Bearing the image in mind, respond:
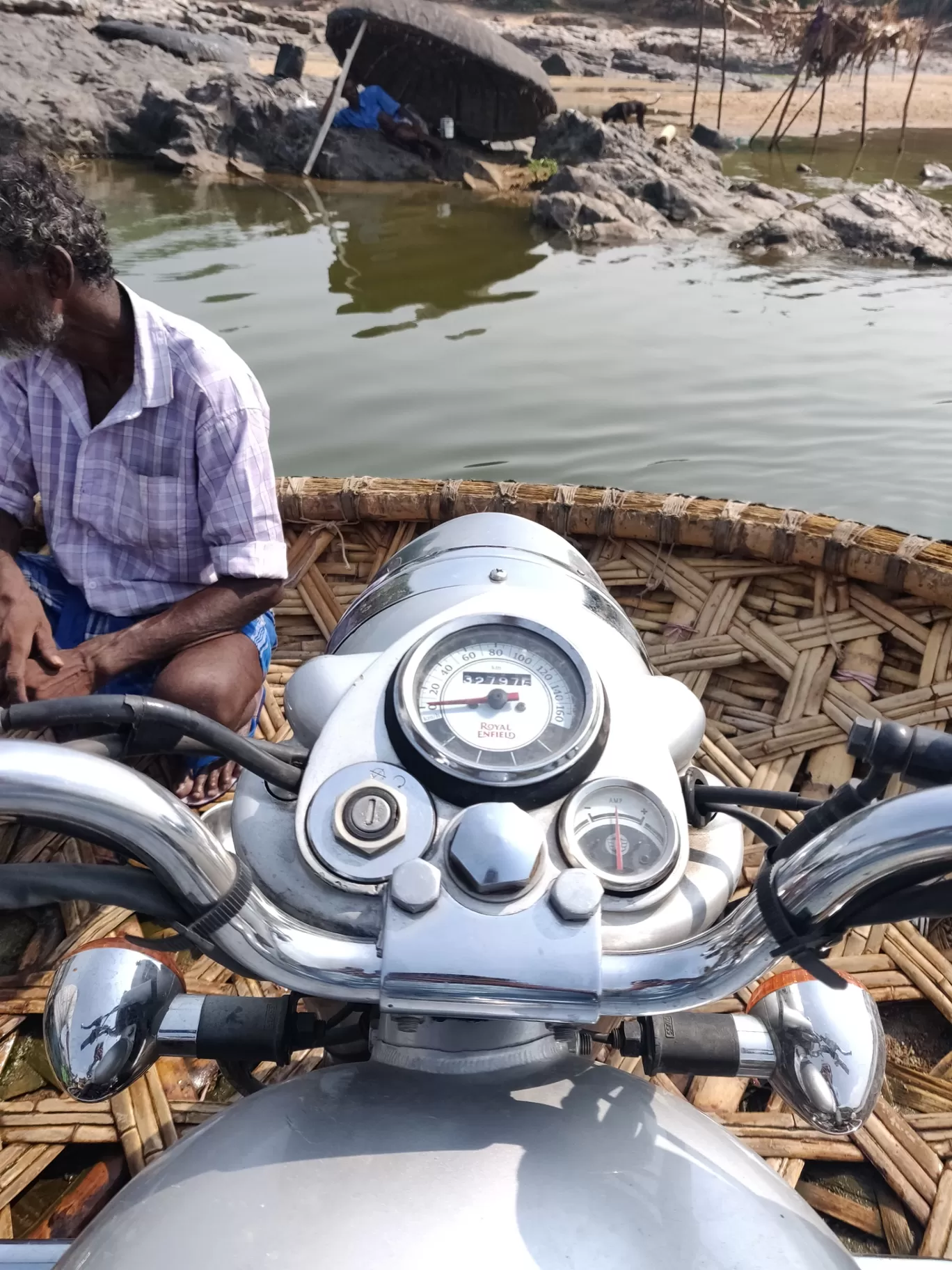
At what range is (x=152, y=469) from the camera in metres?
1.87

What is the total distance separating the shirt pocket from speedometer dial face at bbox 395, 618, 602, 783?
3.47ft

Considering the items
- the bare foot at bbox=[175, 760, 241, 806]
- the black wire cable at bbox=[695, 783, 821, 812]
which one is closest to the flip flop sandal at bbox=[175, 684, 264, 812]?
the bare foot at bbox=[175, 760, 241, 806]

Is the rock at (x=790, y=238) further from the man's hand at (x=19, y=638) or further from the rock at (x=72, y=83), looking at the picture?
the man's hand at (x=19, y=638)

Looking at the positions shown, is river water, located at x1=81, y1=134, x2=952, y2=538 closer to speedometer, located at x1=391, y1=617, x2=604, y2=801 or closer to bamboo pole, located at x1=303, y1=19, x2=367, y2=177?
bamboo pole, located at x1=303, y1=19, x2=367, y2=177

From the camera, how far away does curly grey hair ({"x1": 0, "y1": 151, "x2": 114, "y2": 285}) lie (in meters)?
1.54

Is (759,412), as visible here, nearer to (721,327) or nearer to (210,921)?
(721,327)

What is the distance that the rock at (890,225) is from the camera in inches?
316

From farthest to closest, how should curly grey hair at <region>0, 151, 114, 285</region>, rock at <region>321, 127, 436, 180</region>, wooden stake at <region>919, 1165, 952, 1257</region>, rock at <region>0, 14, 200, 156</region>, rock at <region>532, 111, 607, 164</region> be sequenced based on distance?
1. rock at <region>0, 14, 200, 156</region>
2. rock at <region>321, 127, 436, 180</region>
3. rock at <region>532, 111, 607, 164</region>
4. curly grey hair at <region>0, 151, 114, 285</region>
5. wooden stake at <region>919, 1165, 952, 1257</region>

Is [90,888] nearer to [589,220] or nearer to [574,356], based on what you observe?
[574,356]

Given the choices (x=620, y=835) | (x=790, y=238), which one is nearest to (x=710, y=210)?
(x=790, y=238)

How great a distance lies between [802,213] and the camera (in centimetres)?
871

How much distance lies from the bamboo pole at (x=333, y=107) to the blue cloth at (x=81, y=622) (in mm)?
10409

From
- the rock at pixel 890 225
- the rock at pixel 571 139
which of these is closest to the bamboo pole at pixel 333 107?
the rock at pixel 571 139

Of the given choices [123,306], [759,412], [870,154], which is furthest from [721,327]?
[870,154]
